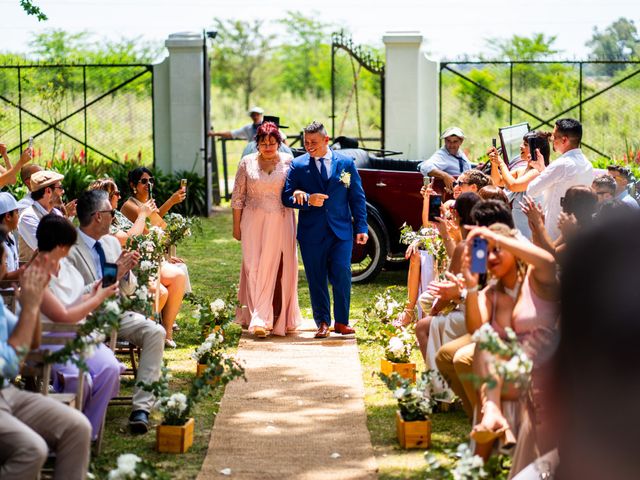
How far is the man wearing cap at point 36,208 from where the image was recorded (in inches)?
350

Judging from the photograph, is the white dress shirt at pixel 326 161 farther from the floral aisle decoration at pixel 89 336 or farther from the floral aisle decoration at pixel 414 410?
the floral aisle decoration at pixel 89 336

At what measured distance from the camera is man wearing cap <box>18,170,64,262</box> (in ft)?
29.2

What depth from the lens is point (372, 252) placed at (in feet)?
43.1

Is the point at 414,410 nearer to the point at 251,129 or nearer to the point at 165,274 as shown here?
the point at 165,274

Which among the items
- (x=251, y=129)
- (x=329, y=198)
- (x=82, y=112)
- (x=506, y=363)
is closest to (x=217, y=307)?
(x=329, y=198)

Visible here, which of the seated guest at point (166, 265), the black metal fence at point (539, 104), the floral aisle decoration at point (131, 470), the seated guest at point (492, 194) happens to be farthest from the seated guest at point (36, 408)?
the black metal fence at point (539, 104)

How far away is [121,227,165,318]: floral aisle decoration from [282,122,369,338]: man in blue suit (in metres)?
1.44

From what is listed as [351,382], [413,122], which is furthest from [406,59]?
[351,382]

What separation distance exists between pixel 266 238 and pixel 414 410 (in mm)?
3825

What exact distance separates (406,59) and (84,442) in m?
14.8

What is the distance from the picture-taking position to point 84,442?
5738 mm

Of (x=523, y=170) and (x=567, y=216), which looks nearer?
(x=567, y=216)

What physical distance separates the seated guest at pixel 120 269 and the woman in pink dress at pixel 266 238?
9.24 feet

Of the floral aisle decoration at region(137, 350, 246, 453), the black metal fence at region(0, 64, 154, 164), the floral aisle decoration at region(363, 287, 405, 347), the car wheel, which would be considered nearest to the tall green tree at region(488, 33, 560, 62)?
the black metal fence at region(0, 64, 154, 164)
